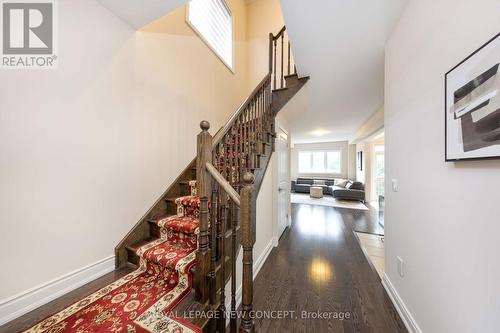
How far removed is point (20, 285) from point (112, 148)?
1028 mm

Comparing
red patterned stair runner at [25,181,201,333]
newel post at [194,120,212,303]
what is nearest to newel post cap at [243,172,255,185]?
newel post at [194,120,212,303]

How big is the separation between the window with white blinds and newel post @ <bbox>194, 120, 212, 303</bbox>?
216cm

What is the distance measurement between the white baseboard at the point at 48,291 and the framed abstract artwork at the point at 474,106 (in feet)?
8.27

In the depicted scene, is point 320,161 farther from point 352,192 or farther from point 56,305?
point 56,305

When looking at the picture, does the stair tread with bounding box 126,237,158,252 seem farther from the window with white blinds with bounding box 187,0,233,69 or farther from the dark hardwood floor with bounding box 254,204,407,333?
the window with white blinds with bounding box 187,0,233,69

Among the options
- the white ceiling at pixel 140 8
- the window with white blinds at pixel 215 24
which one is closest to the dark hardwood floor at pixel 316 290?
the white ceiling at pixel 140 8

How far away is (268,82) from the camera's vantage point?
107 inches

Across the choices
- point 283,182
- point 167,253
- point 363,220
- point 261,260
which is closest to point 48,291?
point 167,253

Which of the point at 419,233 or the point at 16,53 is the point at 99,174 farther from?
the point at 419,233

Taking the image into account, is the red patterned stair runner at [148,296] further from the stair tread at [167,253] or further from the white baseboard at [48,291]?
the white baseboard at [48,291]

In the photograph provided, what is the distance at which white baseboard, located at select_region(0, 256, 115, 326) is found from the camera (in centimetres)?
107

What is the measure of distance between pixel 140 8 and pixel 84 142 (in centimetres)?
119

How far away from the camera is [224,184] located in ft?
3.75

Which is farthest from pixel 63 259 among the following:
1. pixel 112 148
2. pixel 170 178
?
pixel 170 178
